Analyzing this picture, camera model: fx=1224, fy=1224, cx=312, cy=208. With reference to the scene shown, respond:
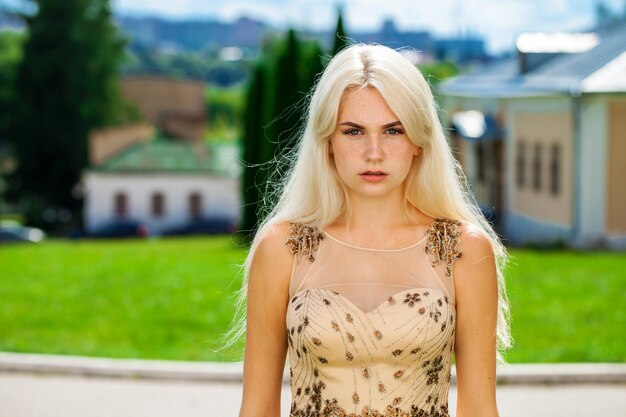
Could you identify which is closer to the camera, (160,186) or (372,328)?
(372,328)

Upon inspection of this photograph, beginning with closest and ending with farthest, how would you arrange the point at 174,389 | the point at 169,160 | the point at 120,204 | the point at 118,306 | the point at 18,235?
1. the point at 174,389
2. the point at 118,306
3. the point at 18,235
4. the point at 120,204
5. the point at 169,160

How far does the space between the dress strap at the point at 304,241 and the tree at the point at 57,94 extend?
6265cm

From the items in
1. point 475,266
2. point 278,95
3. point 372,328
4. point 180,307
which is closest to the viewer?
point 372,328

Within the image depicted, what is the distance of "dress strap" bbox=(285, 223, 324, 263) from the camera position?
3459mm

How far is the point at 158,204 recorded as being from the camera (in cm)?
7356

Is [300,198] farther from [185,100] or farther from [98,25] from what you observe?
[185,100]

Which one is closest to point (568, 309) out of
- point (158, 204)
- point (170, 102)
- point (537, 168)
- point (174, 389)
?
point (174, 389)

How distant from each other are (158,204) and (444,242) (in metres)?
70.8

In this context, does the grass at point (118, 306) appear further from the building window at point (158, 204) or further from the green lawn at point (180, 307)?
the building window at point (158, 204)

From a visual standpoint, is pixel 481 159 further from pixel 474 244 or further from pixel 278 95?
pixel 474 244

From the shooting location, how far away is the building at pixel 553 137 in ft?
79.5

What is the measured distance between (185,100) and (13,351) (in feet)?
306

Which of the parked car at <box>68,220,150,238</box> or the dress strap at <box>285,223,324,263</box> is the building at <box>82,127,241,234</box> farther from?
the dress strap at <box>285,223,324,263</box>

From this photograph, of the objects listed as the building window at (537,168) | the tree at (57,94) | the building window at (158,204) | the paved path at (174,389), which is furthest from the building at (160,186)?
the paved path at (174,389)
